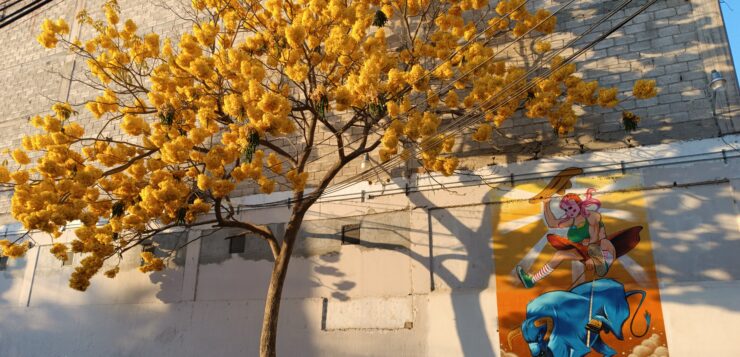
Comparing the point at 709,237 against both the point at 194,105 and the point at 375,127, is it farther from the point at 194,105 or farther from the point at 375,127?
the point at 194,105

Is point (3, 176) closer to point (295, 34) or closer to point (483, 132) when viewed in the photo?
point (295, 34)

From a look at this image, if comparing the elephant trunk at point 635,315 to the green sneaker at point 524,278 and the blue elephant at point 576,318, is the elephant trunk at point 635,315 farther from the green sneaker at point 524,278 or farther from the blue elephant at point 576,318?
the green sneaker at point 524,278

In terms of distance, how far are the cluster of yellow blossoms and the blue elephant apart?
101 inches

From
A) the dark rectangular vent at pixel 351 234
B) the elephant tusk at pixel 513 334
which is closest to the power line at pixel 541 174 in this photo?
the dark rectangular vent at pixel 351 234

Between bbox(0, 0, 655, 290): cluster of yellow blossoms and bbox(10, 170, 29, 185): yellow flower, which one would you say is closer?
bbox(0, 0, 655, 290): cluster of yellow blossoms

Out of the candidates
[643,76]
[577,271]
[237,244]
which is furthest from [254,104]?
[643,76]

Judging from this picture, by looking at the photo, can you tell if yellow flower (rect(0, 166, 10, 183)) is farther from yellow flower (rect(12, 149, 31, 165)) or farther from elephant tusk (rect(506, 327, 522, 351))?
elephant tusk (rect(506, 327, 522, 351))

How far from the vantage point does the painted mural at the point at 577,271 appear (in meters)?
7.83

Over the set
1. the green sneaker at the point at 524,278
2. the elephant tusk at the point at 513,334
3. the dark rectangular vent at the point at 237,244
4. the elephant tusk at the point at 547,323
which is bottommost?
the elephant tusk at the point at 513,334

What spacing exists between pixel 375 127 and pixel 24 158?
6.24 metres

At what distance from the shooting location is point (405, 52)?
10234 millimetres

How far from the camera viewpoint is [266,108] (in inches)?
313

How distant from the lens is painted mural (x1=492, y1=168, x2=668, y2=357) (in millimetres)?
7828

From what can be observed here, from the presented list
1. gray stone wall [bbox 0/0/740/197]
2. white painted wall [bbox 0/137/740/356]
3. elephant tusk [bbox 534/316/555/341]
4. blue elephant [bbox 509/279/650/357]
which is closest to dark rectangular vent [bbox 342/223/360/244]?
white painted wall [bbox 0/137/740/356]
